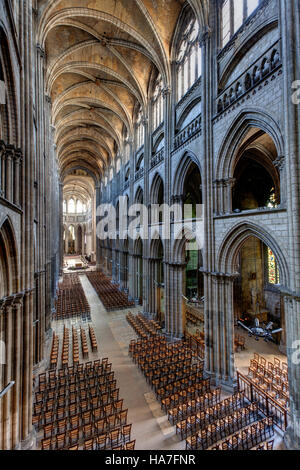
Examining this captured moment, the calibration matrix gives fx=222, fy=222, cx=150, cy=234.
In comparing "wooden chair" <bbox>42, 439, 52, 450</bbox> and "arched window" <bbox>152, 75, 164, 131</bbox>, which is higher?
"arched window" <bbox>152, 75, 164, 131</bbox>

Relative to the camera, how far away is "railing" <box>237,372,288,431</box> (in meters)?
7.14

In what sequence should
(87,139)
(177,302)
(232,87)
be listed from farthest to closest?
(87,139) → (177,302) → (232,87)

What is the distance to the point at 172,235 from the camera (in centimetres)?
1406

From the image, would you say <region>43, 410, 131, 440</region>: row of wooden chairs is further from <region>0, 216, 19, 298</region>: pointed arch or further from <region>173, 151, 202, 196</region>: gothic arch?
<region>173, 151, 202, 196</region>: gothic arch

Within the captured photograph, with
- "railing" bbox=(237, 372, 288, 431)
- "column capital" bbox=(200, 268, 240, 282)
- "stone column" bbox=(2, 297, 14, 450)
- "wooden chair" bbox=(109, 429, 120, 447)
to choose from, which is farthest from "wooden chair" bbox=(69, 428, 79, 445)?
"column capital" bbox=(200, 268, 240, 282)

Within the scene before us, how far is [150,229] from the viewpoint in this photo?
17.8 m

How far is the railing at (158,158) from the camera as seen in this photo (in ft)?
52.7

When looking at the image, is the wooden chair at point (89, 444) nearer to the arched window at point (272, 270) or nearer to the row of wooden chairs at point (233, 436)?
the row of wooden chairs at point (233, 436)

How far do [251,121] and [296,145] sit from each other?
2956 millimetres

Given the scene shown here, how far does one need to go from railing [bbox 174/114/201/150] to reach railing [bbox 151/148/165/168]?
2.07 metres

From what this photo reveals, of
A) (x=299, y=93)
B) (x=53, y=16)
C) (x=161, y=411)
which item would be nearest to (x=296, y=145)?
(x=299, y=93)

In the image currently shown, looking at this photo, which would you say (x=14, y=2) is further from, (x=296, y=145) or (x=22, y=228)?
(x=296, y=145)

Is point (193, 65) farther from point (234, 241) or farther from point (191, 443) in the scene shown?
point (191, 443)

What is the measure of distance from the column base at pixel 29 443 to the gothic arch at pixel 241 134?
11.0m
